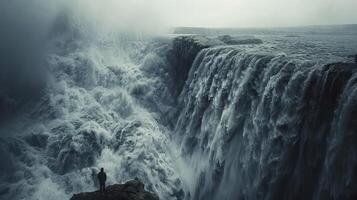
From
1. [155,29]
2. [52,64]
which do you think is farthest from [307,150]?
[155,29]

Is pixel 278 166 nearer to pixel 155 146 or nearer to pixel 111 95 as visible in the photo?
pixel 155 146

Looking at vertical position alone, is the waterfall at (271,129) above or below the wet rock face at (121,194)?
above

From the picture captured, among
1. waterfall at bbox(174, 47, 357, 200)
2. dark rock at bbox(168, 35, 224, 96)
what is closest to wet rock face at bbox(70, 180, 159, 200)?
waterfall at bbox(174, 47, 357, 200)

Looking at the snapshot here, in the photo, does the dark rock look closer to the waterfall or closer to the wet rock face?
the waterfall

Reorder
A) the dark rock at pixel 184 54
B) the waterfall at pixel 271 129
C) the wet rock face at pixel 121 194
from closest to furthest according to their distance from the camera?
the waterfall at pixel 271 129
the wet rock face at pixel 121 194
the dark rock at pixel 184 54

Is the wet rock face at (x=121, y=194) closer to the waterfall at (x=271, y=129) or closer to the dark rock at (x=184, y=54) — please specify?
the waterfall at (x=271, y=129)

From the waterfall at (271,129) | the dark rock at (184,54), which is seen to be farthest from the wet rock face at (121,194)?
the dark rock at (184,54)
